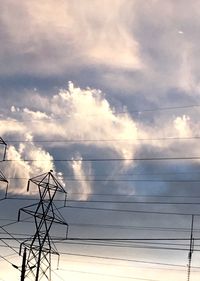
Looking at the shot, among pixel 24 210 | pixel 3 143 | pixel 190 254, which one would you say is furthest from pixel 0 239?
pixel 190 254

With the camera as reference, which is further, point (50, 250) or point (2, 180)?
point (50, 250)

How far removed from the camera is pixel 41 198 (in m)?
55.2

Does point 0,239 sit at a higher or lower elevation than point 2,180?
lower

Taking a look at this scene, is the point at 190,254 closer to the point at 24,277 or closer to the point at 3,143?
the point at 24,277

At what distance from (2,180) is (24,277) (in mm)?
15796

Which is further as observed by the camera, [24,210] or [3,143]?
[24,210]

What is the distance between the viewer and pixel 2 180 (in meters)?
43.2

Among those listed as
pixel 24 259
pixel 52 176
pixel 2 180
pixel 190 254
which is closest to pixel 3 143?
pixel 2 180

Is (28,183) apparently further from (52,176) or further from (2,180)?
(2,180)

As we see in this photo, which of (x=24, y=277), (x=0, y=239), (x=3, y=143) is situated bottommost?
(x=24, y=277)

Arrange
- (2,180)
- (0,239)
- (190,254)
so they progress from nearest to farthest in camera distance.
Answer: (2,180) < (0,239) < (190,254)

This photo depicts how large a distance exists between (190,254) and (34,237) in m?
16.2

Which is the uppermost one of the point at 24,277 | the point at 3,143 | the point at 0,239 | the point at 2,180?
the point at 3,143

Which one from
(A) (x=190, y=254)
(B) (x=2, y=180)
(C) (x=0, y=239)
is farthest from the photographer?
(A) (x=190, y=254)
